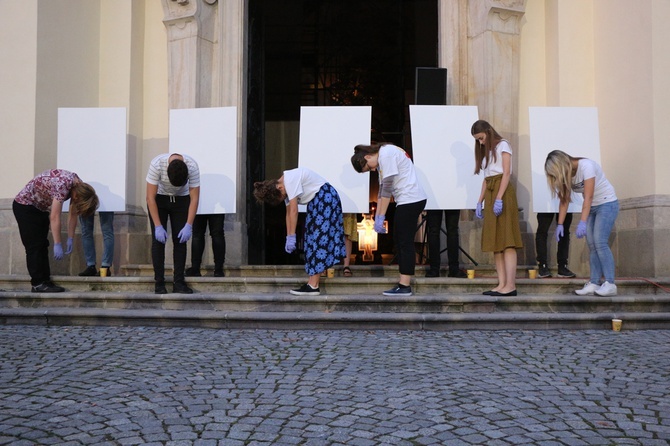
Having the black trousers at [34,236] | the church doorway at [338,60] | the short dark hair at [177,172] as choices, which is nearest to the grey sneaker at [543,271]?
the short dark hair at [177,172]

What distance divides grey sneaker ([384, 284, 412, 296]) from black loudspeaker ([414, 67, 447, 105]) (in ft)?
10.4

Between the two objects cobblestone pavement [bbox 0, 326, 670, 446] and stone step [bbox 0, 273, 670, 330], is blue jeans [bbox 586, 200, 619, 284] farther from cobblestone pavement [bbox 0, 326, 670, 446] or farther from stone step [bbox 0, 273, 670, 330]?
cobblestone pavement [bbox 0, 326, 670, 446]

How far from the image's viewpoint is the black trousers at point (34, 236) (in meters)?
6.61

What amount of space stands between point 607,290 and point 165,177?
4.27 m

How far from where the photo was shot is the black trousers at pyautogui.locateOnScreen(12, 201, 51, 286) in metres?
6.61

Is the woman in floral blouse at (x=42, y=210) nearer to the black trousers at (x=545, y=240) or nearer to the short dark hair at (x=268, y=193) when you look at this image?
the short dark hair at (x=268, y=193)

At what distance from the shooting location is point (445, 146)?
7824 millimetres

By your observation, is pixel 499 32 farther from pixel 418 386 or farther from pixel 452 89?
pixel 418 386

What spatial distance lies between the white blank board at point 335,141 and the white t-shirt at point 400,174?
148 centimetres

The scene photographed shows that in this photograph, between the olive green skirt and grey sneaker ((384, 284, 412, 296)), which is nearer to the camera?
the olive green skirt

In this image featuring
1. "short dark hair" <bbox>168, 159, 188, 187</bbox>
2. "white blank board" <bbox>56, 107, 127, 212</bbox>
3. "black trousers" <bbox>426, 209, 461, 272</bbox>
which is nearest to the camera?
"short dark hair" <bbox>168, 159, 188, 187</bbox>

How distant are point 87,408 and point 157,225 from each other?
318 cm

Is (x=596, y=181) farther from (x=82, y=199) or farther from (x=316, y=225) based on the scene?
(x=82, y=199)

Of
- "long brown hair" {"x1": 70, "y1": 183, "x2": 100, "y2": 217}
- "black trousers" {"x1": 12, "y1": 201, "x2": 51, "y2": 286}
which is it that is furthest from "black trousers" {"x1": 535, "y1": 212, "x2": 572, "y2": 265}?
"black trousers" {"x1": 12, "y1": 201, "x2": 51, "y2": 286}
